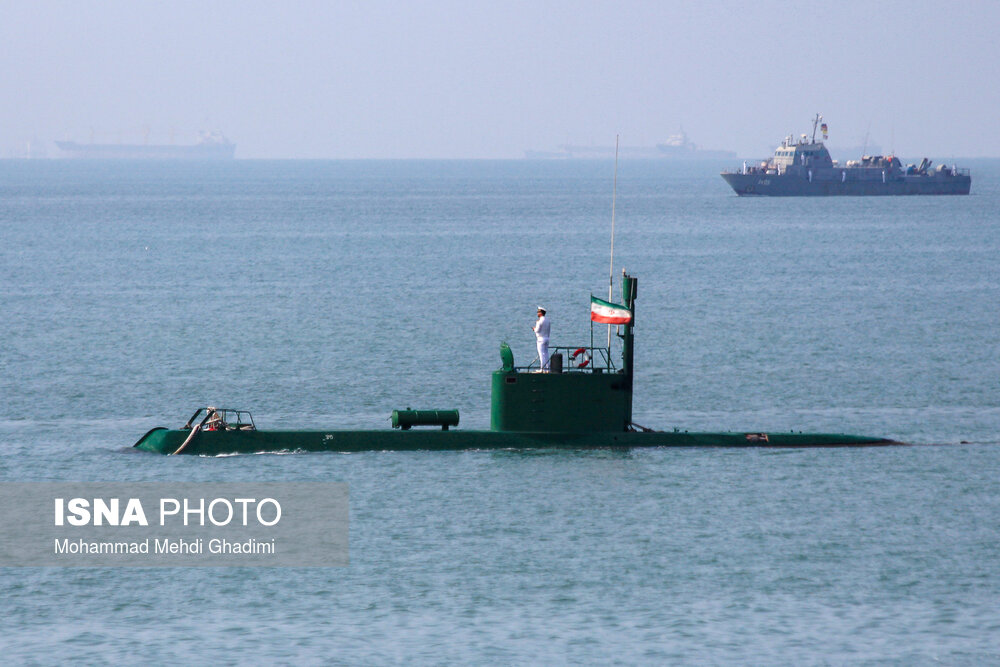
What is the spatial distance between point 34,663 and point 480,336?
43150mm

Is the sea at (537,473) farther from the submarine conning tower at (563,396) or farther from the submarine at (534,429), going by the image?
the submarine conning tower at (563,396)

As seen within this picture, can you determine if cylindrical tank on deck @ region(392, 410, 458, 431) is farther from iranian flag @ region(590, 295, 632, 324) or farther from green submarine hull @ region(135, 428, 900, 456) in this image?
iranian flag @ region(590, 295, 632, 324)

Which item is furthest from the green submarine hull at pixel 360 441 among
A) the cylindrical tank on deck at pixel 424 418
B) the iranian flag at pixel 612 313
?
the iranian flag at pixel 612 313

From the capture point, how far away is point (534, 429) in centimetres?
3584

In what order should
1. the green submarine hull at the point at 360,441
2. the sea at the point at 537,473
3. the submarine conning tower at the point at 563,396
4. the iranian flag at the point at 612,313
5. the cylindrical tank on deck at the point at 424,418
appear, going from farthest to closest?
the cylindrical tank on deck at the point at 424,418 < the green submarine hull at the point at 360,441 < the submarine conning tower at the point at 563,396 < the iranian flag at the point at 612,313 < the sea at the point at 537,473

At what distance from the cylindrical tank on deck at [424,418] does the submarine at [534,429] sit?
26 millimetres

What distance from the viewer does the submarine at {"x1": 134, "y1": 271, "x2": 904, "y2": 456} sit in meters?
35.4

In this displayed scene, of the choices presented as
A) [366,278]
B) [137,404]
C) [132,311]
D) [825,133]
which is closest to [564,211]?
[825,133]

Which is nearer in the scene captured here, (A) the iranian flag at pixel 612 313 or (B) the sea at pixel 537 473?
(B) the sea at pixel 537 473

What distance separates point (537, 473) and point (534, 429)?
120 centimetres

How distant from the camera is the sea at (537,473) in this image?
2492 cm

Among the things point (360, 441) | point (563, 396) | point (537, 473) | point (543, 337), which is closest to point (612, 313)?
point (543, 337)

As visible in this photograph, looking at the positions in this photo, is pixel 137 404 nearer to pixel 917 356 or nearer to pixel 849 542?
pixel 849 542

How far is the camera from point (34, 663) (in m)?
23.3
